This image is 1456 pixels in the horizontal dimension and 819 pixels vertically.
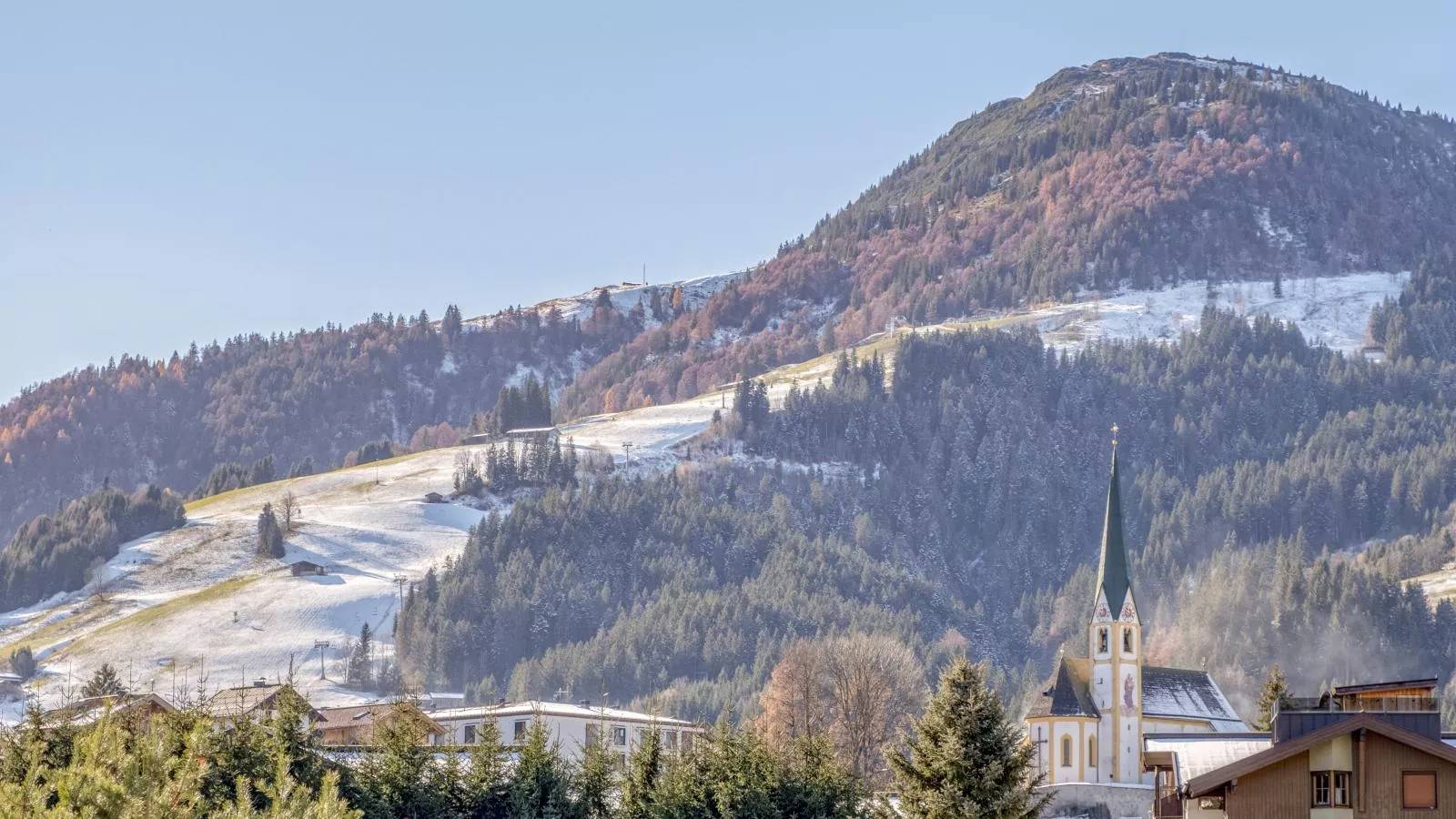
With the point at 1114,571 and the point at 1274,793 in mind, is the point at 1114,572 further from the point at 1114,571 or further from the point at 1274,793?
the point at 1274,793

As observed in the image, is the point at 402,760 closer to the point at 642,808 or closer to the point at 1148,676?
the point at 642,808

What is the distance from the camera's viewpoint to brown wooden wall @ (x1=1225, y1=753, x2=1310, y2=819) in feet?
213

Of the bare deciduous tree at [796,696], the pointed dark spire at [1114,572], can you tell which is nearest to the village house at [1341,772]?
the bare deciduous tree at [796,696]

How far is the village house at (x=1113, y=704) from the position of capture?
139750 millimetres

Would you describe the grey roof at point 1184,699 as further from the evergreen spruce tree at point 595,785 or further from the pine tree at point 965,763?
the pine tree at point 965,763

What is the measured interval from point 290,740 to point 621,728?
74.4 metres

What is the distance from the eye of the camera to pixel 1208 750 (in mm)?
71188

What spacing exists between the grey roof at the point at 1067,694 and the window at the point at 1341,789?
251ft

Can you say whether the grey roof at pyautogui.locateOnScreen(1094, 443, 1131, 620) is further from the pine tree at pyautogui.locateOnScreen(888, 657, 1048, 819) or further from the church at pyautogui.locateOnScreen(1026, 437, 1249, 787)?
the pine tree at pyautogui.locateOnScreen(888, 657, 1048, 819)

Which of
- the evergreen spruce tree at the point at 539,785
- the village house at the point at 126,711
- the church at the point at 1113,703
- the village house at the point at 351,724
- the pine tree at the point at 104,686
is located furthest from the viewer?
the pine tree at the point at 104,686

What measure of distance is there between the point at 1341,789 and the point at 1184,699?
267 feet

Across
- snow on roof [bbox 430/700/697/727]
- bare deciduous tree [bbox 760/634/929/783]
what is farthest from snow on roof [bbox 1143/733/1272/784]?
snow on roof [bbox 430/700/697/727]

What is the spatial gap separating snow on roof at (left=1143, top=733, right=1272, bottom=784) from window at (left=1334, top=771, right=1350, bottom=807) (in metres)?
2.10

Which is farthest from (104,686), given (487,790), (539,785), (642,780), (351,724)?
(539,785)
